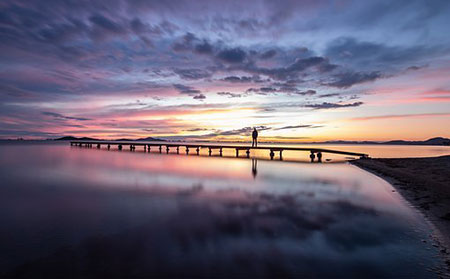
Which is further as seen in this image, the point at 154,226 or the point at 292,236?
the point at 154,226

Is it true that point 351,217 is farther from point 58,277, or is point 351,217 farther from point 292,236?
point 58,277

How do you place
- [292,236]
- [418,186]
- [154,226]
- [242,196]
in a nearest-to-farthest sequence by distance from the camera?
[292,236]
[154,226]
[242,196]
[418,186]

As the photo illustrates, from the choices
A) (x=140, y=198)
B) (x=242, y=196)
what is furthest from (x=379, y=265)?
(x=140, y=198)

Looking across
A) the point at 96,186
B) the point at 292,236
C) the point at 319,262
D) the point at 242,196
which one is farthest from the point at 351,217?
the point at 96,186

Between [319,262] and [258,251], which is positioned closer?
[319,262]

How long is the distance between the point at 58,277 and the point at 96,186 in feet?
39.2

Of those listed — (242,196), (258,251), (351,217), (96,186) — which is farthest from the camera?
(96,186)

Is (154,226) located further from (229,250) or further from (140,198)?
(140,198)

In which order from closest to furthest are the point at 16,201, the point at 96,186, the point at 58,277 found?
1. the point at 58,277
2. the point at 16,201
3. the point at 96,186

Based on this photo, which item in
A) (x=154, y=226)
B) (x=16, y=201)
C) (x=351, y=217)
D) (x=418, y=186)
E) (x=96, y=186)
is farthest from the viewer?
(x=96, y=186)

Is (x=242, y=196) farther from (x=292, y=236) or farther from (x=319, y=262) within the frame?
(x=319, y=262)

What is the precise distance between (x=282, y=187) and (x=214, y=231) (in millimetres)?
9157

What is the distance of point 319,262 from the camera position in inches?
221

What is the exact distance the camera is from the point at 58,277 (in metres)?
4.86
